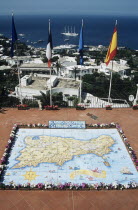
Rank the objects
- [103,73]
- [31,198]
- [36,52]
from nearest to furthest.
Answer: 1. [31,198]
2. [103,73]
3. [36,52]

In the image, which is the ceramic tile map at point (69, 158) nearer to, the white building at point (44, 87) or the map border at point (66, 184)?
the map border at point (66, 184)

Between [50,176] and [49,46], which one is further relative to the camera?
[49,46]

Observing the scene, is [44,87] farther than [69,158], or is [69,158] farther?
[44,87]

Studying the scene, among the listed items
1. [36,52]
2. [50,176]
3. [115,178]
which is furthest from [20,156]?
[36,52]

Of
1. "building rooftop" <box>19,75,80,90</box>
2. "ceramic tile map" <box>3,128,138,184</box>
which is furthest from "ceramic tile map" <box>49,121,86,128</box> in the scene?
"building rooftop" <box>19,75,80,90</box>

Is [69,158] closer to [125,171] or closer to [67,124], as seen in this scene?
[125,171]

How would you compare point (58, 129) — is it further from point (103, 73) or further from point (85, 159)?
point (103, 73)

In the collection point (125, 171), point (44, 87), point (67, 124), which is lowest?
point (44, 87)

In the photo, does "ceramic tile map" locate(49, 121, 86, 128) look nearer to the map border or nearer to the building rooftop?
the map border

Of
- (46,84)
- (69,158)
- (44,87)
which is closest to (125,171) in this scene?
(69,158)
